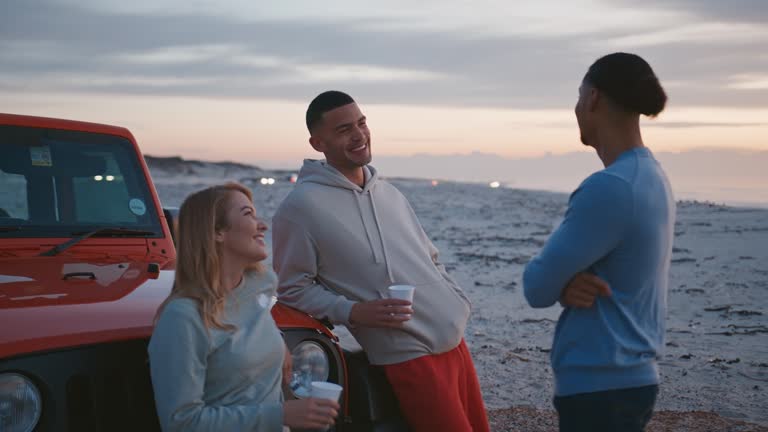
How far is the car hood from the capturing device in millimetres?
2656

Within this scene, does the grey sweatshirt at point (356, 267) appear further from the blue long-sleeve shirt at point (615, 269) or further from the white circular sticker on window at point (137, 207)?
the blue long-sleeve shirt at point (615, 269)

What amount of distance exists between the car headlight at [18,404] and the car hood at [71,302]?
0.10 meters

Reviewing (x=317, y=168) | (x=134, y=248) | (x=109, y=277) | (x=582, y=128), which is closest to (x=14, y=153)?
(x=134, y=248)

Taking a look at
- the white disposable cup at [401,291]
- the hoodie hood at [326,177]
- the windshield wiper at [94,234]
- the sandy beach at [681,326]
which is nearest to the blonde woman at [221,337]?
the white disposable cup at [401,291]

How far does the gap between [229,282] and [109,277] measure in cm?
100

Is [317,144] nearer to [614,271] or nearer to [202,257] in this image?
[202,257]

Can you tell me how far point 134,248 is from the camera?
13.4 feet

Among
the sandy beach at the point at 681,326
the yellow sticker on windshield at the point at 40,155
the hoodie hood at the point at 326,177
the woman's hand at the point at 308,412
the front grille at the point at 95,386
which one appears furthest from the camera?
the sandy beach at the point at 681,326

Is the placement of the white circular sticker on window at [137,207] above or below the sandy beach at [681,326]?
above

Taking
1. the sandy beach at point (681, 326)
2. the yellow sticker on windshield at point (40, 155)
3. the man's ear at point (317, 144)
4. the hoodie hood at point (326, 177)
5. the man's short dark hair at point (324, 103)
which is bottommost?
the sandy beach at point (681, 326)

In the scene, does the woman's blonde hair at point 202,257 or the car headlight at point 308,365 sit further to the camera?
the car headlight at point 308,365

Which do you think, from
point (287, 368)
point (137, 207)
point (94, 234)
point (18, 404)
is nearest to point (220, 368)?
point (287, 368)

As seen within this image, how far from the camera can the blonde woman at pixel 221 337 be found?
94.3 inches

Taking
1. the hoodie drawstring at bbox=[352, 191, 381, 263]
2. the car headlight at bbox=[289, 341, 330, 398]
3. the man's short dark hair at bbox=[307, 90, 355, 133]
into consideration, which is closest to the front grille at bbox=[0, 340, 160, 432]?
the car headlight at bbox=[289, 341, 330, 398]
